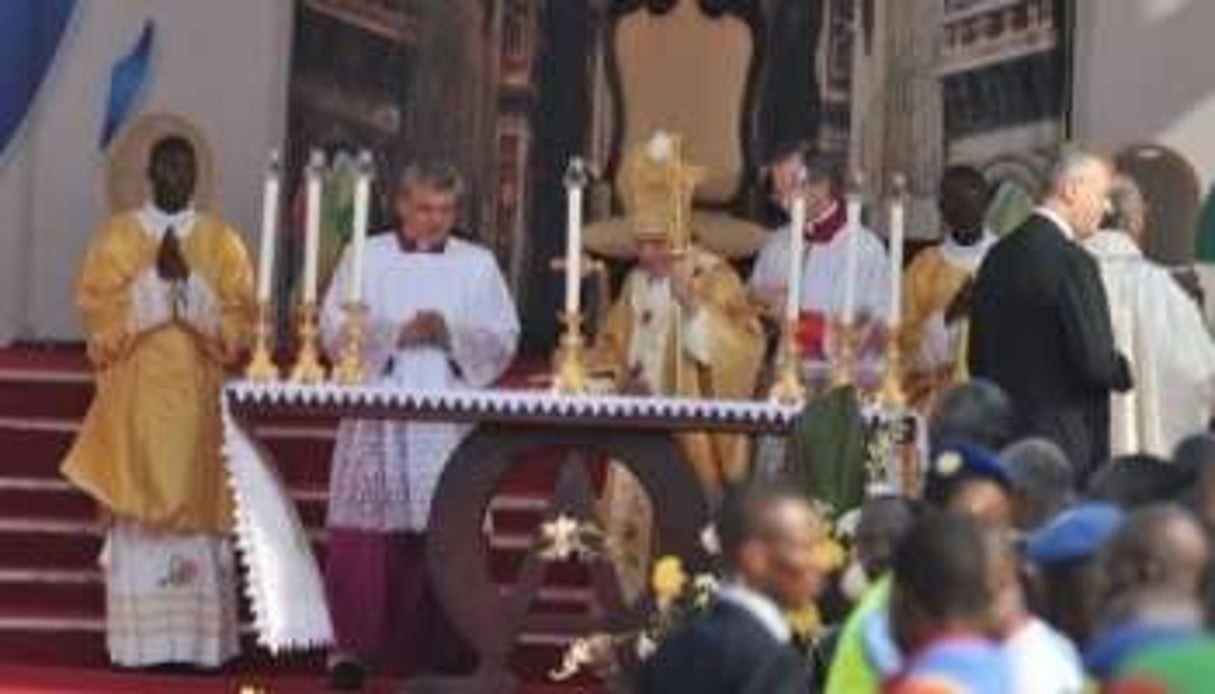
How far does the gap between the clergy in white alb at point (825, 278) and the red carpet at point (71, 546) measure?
1.39 metres

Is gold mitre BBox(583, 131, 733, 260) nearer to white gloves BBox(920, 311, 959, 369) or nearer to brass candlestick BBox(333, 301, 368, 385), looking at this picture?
white gloves BBox(920, 311, 959, 369)

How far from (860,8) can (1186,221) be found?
14.0ft

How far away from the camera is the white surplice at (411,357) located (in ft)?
39.5

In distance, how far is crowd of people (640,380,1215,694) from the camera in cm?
564

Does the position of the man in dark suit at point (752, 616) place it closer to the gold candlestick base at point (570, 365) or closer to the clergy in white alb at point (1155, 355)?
the clergy in white alb at point (1155, 355)

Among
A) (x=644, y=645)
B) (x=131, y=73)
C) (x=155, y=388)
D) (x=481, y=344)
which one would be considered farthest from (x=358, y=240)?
(x=131, y=73)

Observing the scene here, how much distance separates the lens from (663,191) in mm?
11961

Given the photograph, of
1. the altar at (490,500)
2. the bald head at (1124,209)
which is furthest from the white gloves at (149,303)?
the bald head at (1124,209)

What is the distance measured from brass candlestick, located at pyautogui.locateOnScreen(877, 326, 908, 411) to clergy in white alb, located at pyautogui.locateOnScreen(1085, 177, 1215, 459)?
697 millimetres

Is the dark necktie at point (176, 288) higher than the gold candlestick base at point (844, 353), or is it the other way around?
the dark necktie at point (176, 288)

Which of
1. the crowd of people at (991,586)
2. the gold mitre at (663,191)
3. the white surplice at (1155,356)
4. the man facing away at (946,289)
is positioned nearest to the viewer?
the crowd of people at (991,586)

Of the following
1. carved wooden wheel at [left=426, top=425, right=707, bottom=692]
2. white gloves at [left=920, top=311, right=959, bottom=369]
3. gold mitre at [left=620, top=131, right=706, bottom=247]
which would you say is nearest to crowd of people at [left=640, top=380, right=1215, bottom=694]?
carved wooden wheel at [left=426, top=425, right=707, bottom=692]

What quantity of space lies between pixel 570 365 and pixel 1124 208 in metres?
1.89

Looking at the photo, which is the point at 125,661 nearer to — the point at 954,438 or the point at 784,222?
the point at 784,222
